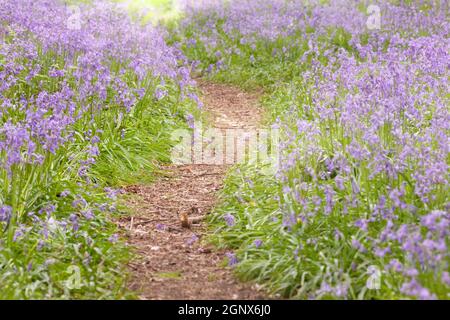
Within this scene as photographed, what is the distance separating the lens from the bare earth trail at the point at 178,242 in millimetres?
4297

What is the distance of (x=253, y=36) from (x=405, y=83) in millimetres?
6033

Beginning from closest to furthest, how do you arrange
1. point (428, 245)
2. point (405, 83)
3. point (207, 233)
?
point (428, 245) → point (207, 233) → point (405, 83)

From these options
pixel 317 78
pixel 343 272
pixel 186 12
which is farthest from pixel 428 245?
pixel 186 12

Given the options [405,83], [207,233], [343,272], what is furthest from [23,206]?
[405,83]

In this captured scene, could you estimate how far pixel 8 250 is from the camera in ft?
13.7

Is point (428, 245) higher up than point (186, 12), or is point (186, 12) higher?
point (186, 12)

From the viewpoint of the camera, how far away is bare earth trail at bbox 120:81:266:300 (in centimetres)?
430

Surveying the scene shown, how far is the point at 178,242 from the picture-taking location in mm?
5227

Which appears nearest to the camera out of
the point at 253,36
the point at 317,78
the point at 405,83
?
the point at 405,83

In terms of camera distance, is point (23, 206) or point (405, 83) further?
point (405, 83)
